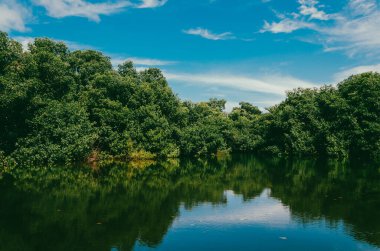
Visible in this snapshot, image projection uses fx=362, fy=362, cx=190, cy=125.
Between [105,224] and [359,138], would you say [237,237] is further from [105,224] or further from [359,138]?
[359,138]

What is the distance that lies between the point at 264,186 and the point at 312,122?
35.0 meters

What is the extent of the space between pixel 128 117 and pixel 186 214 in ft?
103

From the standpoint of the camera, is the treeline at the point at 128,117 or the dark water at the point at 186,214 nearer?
the dark water at the point at 186,214

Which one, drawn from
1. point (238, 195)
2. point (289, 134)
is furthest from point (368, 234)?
point (289, 134)

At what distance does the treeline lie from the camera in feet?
120

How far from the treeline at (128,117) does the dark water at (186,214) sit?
36.0 ft

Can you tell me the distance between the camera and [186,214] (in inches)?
642

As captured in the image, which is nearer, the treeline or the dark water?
the dark water

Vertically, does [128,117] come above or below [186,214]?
above

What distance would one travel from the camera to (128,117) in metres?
46.2

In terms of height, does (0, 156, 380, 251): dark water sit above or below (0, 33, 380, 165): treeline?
below

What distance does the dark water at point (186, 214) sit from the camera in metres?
12.3

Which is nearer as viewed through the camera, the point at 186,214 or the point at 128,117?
the point at 186,214

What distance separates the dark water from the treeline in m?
11.0
